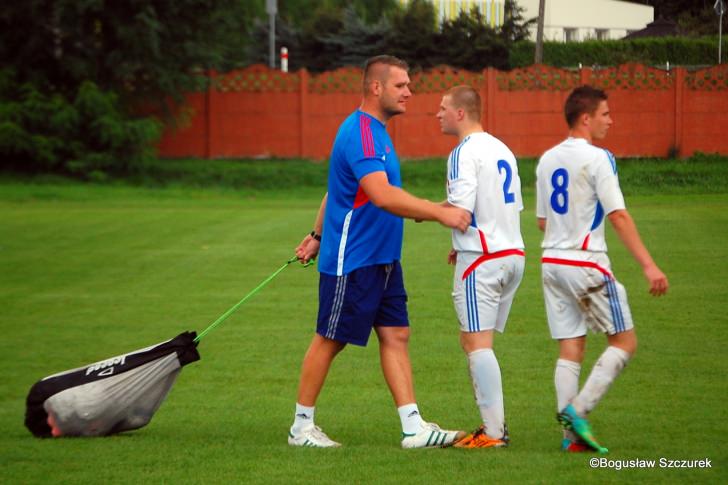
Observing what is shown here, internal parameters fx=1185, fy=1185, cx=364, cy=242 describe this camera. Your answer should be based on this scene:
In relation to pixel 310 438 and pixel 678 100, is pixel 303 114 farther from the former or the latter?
pixel 310 438

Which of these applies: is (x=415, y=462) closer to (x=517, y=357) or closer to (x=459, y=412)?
(x=459, y=412)

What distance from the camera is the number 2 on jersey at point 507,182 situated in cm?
641

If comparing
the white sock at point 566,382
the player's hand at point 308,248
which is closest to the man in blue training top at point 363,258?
the player's hand at point 308,248

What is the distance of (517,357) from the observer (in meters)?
9.63

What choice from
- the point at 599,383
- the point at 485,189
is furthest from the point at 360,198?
the point at 599,383

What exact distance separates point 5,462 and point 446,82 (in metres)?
27.6

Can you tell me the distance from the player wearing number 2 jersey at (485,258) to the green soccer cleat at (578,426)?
42 cm

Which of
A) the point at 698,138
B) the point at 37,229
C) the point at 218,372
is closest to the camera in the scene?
the point at 218,372

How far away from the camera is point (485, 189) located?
6375 millimetres

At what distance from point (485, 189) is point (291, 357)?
405cm

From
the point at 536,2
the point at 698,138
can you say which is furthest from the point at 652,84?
the point at 536,2

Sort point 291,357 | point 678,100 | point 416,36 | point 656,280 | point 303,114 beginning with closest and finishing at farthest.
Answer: point 656,280 < point 291,357 < point 678,100 < point 303,114 < point 416,36

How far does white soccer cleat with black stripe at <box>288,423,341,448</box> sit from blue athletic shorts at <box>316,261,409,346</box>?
526 mm

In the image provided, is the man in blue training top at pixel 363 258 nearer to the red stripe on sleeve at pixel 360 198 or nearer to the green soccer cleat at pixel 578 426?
the red stripe on sleeve at pixel 360 198
